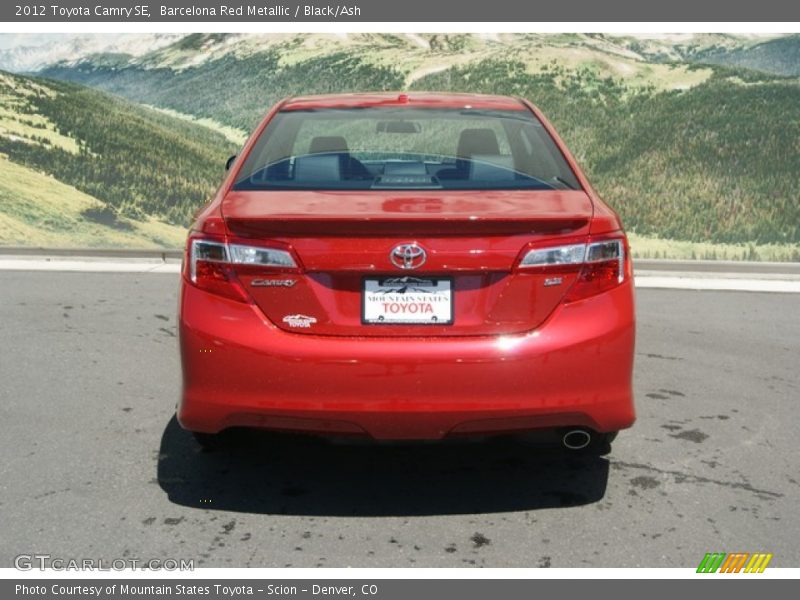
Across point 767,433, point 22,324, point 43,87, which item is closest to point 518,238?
point 767,433

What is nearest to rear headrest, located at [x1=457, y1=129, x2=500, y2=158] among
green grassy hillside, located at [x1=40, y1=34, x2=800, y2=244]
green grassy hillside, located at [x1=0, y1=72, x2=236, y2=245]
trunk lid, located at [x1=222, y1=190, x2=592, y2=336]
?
trunk lid, located at [x1=222, y1=190, x2=592, y2=336]

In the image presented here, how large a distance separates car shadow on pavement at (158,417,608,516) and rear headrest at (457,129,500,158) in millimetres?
1365

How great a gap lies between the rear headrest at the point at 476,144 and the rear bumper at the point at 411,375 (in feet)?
4.20

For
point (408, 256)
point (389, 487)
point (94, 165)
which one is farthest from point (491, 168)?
point (94, 165)

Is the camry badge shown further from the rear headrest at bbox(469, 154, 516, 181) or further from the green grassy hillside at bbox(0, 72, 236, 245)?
the green grassy hillside at bbox(0, 72, 236, 245)

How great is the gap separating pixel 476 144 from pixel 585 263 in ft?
4.31

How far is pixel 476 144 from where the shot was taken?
4965 millimetres

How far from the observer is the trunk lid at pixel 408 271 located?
3734 millimetres

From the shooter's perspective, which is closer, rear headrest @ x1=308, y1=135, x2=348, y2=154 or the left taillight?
the left taillight

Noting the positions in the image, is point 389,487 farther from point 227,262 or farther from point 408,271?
point 227,262

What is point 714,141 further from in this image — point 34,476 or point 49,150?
point 34,476

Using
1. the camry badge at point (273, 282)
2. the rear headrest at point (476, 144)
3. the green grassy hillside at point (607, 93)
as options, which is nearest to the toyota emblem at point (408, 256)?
the camry badge at point (273, 282)

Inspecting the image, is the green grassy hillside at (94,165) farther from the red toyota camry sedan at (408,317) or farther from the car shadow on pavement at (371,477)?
the red toyota camry sedan at (408,317)

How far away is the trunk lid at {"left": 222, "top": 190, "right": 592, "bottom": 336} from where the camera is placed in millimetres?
3734
